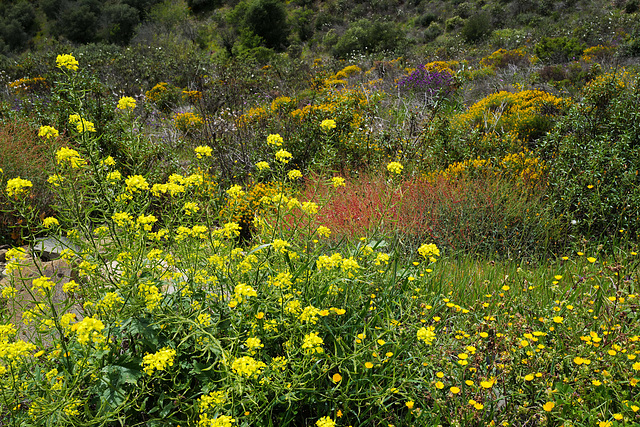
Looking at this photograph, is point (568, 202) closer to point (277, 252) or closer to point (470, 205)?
point (470, 205)

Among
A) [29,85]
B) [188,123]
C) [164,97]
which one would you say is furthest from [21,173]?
[29,85]

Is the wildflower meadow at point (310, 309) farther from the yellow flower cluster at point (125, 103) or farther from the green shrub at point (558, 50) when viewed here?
the green shrub at point (558, 50)

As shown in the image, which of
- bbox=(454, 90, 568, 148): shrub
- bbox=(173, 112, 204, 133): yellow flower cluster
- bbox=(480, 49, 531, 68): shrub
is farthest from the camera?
bbox=(480, 49, 531, 68): shrub

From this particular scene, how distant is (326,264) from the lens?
189cm

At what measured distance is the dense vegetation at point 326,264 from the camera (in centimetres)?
171

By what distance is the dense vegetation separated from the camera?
1711 mm

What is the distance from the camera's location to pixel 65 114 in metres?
5.97

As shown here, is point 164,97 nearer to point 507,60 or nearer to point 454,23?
point 507,60

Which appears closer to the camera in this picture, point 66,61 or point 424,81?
point 66,61

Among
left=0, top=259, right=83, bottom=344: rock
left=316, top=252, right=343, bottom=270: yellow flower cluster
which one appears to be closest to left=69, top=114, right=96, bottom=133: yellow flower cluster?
left=0, top=259, right=83, bottom=344: rock

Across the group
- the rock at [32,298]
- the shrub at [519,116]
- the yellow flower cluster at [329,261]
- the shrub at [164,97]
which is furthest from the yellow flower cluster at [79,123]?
the shrub at [164,97]

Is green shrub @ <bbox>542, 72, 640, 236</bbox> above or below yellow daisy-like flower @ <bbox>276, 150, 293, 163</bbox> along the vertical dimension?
below

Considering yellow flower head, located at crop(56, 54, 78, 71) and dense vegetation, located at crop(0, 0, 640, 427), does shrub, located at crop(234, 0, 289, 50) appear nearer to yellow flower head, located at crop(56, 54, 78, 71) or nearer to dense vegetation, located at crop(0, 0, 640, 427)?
dense vegetation, located at crop(0, 0, 640, 427)

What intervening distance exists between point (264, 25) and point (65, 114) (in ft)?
71.9
